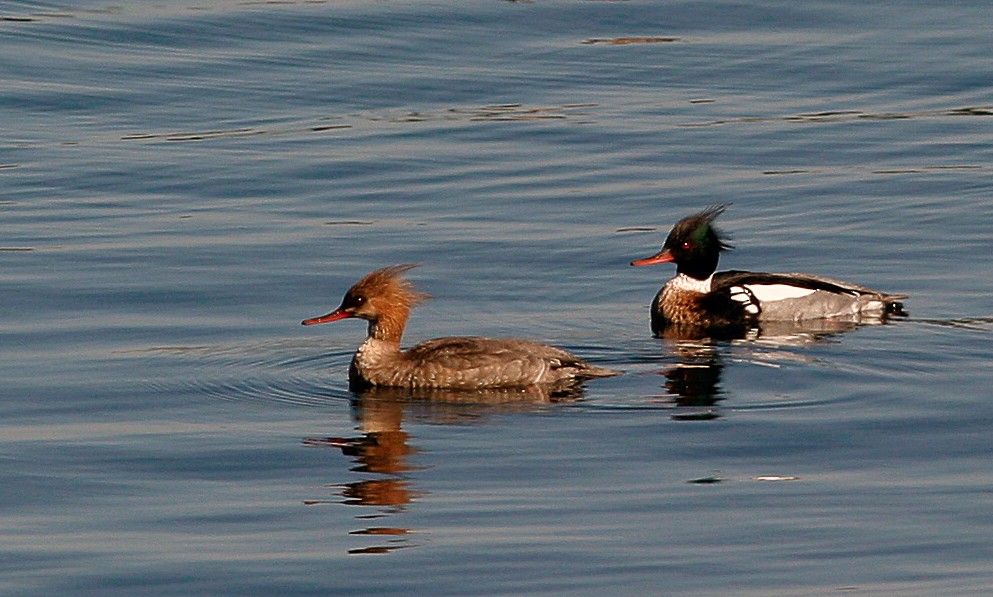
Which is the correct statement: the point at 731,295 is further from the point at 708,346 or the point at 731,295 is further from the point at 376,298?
the point at 376,298

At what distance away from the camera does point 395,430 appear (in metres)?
11.8

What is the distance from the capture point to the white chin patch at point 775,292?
15766 millimetres

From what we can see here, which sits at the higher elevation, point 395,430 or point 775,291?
point 775,291

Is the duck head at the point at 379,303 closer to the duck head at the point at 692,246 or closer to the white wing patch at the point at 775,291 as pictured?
the white wing patch at the point at 775,291

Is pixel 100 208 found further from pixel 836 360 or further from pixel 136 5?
pixel 136 5

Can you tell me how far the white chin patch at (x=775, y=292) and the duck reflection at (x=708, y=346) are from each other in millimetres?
202

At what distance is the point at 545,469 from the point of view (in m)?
10.6

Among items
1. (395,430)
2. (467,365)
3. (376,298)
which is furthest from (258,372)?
(395,430)

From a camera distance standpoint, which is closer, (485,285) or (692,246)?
(485,285)

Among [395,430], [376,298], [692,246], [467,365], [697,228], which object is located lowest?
[395,430]

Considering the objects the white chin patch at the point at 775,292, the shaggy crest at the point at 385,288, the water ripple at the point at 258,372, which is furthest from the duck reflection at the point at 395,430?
the white chin patch at the point at 775,292

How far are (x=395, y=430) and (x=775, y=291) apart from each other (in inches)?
197

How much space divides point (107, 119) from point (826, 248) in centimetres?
930

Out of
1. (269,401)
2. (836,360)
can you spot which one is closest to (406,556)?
(269,401)
